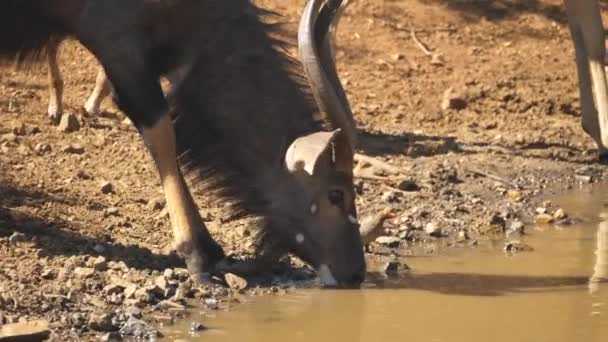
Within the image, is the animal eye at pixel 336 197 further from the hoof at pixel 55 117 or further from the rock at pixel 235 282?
the hoof at pixel 55 117

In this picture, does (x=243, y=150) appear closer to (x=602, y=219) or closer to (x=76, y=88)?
(x=602, y=219)

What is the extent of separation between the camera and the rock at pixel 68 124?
37.8ft

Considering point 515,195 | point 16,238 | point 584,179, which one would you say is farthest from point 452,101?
point 16,238

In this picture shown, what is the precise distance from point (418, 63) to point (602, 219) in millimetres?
3900

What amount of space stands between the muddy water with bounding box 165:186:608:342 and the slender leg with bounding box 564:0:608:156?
8.35ft

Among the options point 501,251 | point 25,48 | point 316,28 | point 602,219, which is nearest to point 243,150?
point 316,28

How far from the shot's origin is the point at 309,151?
859cm

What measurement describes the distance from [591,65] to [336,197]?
4460 mm

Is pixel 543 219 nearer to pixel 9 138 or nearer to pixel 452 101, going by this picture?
pixel 452 101

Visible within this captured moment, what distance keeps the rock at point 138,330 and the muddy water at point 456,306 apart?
120mm

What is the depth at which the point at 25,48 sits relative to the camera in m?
9.07

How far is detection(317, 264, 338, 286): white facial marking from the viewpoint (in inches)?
348

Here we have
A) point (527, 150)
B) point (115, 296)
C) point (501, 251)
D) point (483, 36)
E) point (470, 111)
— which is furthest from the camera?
point (483, 36)

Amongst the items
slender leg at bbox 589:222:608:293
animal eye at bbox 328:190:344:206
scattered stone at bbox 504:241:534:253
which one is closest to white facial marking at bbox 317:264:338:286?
animal eye at bbox 328:190:344:206
